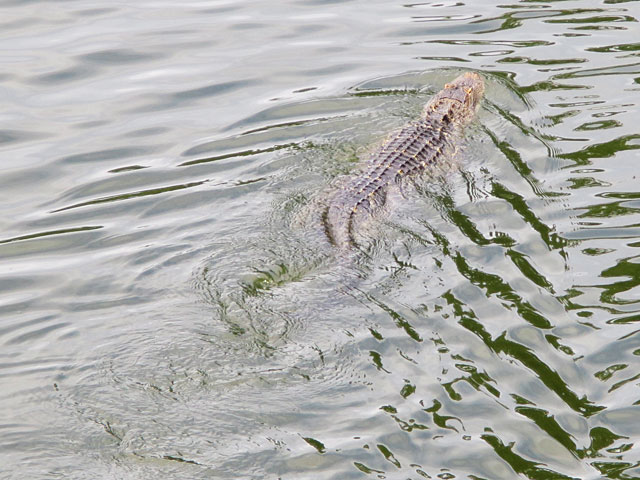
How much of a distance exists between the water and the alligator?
22 centimetres

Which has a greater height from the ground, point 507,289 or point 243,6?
point 243,6

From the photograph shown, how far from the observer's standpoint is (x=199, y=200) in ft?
27.7

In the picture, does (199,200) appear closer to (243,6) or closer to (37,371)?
(37,371)

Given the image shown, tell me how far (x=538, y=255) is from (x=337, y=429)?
2724 millimetres

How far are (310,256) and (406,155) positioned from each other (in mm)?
2091

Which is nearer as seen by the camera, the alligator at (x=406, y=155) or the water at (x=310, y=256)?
the water at (x=310, y=256)

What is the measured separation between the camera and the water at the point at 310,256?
5.59 metres

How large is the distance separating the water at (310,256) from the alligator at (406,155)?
0.22 meters

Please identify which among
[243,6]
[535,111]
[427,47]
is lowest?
[535,111]

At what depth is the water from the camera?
18.3ft

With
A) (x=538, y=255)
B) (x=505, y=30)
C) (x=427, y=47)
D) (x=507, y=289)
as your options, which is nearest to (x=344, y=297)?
(x=507, y=289)

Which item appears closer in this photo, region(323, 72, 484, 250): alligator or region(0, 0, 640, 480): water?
region(0, 0, 640, 480): water

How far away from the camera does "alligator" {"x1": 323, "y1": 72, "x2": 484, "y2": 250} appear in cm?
787

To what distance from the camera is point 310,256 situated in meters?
7.32
